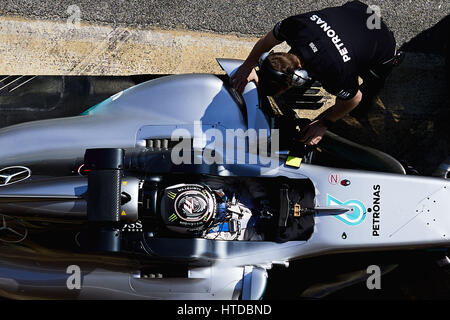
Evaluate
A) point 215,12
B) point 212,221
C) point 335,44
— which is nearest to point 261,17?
point 215,12

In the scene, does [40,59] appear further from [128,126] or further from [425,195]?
[425,195]

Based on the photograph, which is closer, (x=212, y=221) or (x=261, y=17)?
(x=212, y=221)

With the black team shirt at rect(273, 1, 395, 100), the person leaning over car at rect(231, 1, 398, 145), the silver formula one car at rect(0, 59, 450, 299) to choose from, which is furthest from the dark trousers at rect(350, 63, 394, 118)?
the silver formula one car at rect(0, 59, 450, 299)

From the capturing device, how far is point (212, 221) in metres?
3.00

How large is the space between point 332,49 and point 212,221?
1.31 meters

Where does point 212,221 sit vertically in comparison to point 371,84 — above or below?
below

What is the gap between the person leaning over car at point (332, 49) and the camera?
2852mm

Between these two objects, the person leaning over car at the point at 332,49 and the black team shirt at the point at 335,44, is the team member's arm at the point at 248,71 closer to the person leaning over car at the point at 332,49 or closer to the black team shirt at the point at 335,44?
the person leaning over car at the point at 332,49

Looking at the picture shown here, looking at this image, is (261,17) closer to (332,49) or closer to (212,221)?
(332,49)

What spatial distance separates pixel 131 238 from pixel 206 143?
2.75 ft

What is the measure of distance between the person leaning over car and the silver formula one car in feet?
1.78

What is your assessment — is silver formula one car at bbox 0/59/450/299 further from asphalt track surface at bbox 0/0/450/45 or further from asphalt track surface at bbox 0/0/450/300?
asphalt track surface at bbox 0/0/450/45

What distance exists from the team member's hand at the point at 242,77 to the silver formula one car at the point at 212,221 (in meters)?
0.35

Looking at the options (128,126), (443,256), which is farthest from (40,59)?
(443,256)
